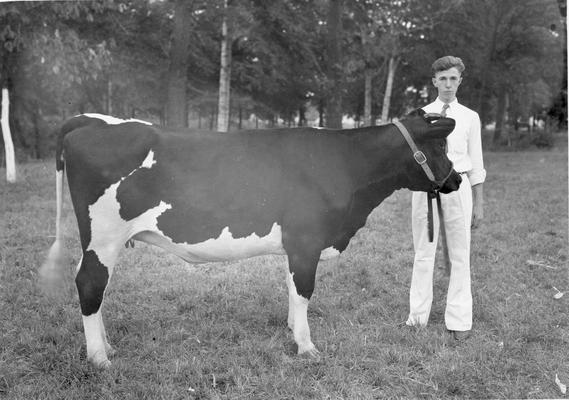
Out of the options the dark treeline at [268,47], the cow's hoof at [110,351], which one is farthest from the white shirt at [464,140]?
the dark treeline at [268,47]

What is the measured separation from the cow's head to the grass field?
137 centimetres

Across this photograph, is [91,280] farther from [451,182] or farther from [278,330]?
[451,182]

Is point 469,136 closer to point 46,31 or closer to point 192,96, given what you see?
point 46,31

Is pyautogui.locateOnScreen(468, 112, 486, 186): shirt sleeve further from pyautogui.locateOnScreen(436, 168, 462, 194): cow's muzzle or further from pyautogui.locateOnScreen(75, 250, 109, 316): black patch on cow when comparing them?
pyautogui.locateOnScreen(75, 250, 109, 316): black patch on cow

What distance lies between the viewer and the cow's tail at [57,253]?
3.83 meters

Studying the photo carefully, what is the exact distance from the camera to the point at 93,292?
3.61m

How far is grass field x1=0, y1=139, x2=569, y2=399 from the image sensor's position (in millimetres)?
3512

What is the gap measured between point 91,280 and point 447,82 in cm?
332

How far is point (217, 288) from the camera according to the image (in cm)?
548

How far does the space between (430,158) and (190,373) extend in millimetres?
2534

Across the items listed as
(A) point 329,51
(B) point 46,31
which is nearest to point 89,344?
(B) point 46,31

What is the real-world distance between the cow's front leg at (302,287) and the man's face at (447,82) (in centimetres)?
181

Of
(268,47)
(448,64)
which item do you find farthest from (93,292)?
(268,47)

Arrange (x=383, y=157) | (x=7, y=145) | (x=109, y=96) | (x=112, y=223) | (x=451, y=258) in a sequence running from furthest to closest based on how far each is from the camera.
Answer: (x=109, y=96) → (x=7, y=145) → (x=451, y=258) → (x=383, y=157) → (x=112, y=223)
